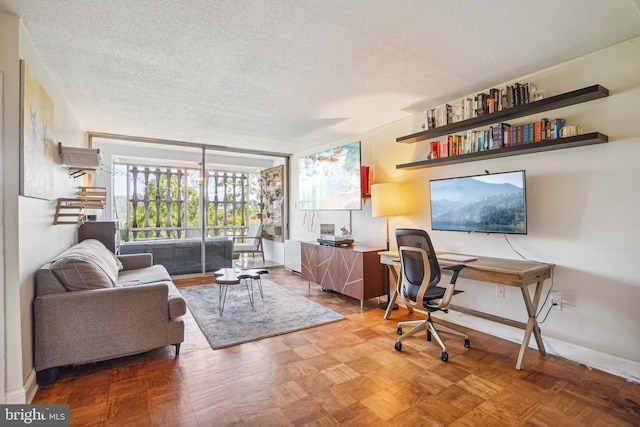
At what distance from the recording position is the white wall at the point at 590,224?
7.21 ft

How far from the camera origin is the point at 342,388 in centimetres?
208

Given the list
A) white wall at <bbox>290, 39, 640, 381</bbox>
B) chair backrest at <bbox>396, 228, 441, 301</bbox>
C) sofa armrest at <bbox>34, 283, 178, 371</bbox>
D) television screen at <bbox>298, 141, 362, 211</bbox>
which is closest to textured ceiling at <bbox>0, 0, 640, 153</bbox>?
white wall at <bbox>290, 39, 640, 381</bbox>

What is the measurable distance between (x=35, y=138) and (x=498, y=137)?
11.8 feet

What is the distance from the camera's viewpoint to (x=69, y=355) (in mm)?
2174

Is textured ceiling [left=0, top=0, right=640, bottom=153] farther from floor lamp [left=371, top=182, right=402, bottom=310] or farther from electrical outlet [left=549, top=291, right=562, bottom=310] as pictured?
electrical outlet [left=549, top=291, right=562, bottom=310]

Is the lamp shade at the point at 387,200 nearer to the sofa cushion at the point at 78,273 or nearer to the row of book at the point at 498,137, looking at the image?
the row of book at the point at 498,137

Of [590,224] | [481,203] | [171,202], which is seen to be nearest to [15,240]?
[481,203]

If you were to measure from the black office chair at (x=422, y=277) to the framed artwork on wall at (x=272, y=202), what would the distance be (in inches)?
154

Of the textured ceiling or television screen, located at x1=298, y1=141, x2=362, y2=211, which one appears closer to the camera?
the textured ceiling

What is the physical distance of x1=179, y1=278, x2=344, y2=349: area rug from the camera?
2.98 m

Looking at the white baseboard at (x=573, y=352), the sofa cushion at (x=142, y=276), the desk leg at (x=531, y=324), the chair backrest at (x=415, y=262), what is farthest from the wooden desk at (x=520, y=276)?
the sofa cushion at (x=142, y=276)

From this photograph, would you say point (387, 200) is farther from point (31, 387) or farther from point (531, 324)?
point (31, 387)

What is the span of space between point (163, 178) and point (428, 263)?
15.7ft

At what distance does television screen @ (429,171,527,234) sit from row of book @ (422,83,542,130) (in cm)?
60
